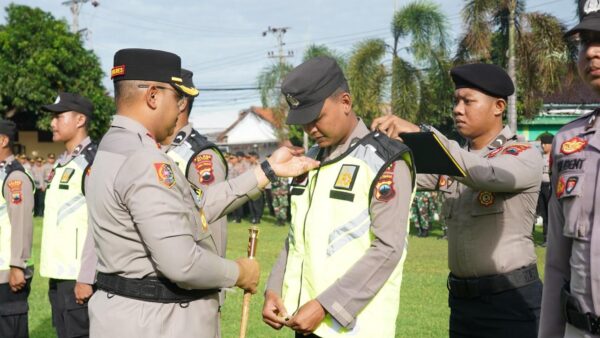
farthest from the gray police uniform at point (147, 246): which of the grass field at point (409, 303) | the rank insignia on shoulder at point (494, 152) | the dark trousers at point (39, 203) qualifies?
the dark trousers at point (39, 203)

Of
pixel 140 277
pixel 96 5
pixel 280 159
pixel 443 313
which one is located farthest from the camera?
pixel 96 5

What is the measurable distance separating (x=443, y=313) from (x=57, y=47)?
2789cm

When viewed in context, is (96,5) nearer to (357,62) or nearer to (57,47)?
(57,47)

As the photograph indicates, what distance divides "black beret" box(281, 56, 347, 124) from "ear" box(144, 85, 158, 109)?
60 centimetres

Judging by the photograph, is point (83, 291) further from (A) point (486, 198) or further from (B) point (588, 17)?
(B) point (588, 17)

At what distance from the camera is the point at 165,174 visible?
9.57 feet

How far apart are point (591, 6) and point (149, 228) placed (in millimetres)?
1913

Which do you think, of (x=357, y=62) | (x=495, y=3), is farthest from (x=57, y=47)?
(x=495, y=3)

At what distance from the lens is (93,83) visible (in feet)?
107

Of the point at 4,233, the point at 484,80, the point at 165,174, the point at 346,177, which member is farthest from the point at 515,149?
the point at 4,233

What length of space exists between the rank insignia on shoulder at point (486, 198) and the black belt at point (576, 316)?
1.27 metres

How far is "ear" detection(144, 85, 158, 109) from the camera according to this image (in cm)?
315

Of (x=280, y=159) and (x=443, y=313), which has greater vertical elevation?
(x=280, y=159)

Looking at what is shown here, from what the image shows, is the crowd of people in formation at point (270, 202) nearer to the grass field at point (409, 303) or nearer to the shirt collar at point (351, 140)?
the grass field at point (409, 303)
